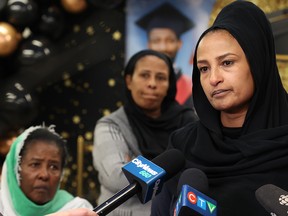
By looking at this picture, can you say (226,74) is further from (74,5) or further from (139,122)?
(74,5)

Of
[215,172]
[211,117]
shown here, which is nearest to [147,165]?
[215,172]

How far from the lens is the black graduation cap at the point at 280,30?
2840mm

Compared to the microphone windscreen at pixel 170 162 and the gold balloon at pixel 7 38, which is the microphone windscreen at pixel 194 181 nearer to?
the microphone windscreen at pixel 170 162

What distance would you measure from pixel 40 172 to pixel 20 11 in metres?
1.90

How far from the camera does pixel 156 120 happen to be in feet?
7.50

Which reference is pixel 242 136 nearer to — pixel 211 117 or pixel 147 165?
pixel 211 117

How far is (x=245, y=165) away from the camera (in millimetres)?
1180

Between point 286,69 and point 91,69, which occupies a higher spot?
point 91,69

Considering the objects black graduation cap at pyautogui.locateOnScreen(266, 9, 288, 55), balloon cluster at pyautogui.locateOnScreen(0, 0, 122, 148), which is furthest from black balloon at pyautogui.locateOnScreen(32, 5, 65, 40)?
black graduation cap at pyautogui.locateOnScreen(266, 9, 288, 55)

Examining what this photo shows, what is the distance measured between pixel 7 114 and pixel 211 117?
246 cm

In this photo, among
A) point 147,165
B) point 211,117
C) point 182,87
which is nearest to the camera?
point 147,165

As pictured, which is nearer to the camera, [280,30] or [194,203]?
[194,203]

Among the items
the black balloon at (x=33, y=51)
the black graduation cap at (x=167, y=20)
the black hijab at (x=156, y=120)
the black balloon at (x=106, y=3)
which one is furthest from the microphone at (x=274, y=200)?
the black graduation cap at (x=167, y=20)

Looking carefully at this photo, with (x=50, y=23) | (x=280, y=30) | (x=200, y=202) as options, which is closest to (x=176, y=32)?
(x=50, y=23)
